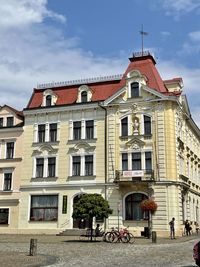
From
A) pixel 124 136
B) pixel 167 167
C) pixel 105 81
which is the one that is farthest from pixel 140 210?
pixel 105 81

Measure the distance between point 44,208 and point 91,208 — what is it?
11994 mm

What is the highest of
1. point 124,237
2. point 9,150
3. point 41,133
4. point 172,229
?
point 41,133

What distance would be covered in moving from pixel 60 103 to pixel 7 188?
33.5 feet

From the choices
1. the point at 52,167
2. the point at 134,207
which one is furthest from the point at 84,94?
the point at 134,207

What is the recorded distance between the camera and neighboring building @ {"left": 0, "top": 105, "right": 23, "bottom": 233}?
4150cm

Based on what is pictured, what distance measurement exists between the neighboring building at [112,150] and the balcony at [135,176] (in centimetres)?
9

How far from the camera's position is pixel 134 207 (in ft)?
123

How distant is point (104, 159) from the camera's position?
39219 millimetres

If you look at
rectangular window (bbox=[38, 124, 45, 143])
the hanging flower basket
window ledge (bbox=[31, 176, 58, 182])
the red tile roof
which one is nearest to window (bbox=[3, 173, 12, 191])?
window ledge (bbox=[31, 176, 58, 182])

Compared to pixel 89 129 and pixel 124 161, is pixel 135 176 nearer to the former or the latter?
pixel 124 161

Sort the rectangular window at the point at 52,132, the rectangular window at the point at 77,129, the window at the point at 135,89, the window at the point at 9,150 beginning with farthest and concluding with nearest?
the window at the point at 9,150
the rectangular window at the point at 52,132
the rectangular window at the point at 77,129
the window at the point at 135,89

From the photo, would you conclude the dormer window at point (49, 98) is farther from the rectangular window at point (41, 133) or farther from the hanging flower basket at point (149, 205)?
the hanging flower basket at point (149, 205)

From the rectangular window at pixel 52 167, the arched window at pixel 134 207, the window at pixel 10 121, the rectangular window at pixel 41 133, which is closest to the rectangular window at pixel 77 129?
the rectangular window at pixel 52 167

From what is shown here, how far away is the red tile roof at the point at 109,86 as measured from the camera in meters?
40.6
